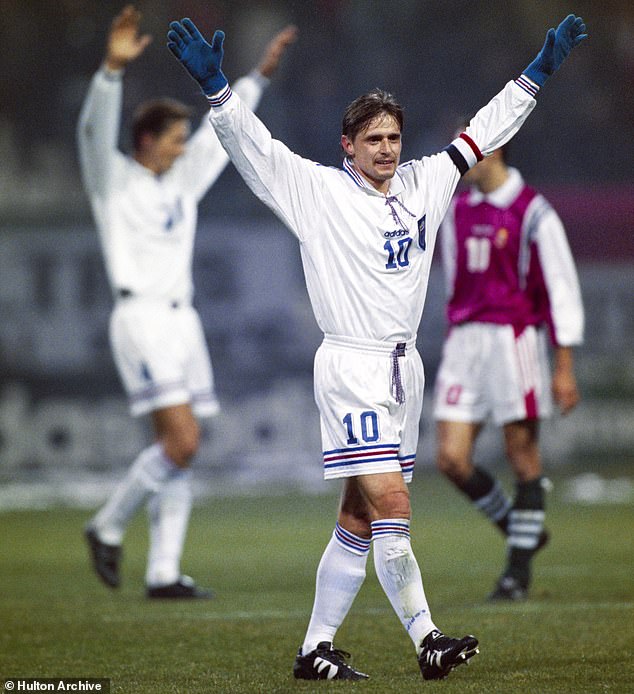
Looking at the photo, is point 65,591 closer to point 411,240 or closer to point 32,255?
point 411,240

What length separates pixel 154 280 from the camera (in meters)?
8.26

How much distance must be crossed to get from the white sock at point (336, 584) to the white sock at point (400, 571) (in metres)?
0.22


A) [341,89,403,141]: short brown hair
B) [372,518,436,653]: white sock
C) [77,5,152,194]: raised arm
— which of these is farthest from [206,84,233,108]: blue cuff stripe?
[77,5,152,194]: raised arm

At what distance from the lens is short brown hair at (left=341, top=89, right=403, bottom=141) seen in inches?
207

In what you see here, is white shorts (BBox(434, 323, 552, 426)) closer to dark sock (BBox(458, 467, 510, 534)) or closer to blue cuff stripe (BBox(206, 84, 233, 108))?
dark sock (BBox(458, 467, 510, 534))

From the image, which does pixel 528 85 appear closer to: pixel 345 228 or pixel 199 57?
pixel 345 228

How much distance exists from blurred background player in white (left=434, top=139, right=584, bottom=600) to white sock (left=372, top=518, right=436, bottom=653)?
247 centimetres

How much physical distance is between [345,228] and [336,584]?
49.7 inches

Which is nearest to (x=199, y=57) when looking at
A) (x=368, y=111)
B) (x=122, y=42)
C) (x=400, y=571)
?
(x=368, y=111)

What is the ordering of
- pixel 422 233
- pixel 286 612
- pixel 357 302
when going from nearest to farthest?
pixel 357 302 → pixel 422 233 → pixel 286 612

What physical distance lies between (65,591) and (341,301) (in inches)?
138

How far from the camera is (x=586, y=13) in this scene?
15.7 m

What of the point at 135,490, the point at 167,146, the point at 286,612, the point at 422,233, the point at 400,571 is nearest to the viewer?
the point at 400,571

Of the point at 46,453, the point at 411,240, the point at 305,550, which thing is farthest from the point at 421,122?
the point at 411,240
